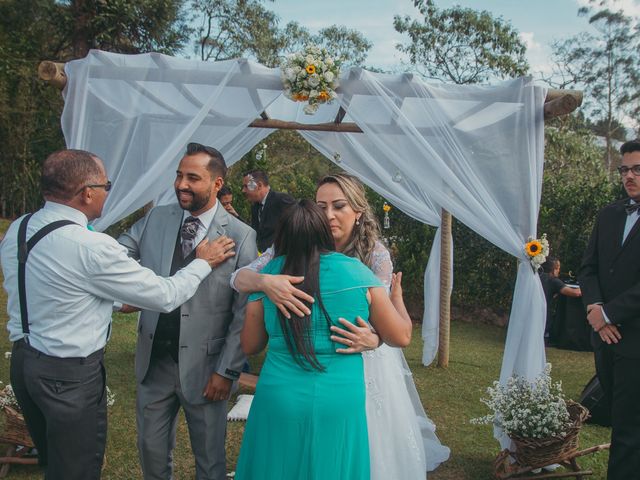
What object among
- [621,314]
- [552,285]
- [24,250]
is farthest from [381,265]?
[552,285]

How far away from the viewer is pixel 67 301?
2451 mm

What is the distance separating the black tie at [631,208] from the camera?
11.7ft

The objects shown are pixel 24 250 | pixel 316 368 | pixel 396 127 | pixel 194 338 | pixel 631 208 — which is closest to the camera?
pixel 316 368

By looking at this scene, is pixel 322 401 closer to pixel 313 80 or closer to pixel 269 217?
pixel 313 80

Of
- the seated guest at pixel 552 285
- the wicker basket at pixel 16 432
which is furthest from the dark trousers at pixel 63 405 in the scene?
the seated guest at pixel 552 285

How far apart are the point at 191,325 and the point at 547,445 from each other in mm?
2327

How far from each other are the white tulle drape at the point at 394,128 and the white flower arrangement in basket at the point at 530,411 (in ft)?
0.93

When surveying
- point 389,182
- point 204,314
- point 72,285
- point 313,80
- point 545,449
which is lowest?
point 545,449

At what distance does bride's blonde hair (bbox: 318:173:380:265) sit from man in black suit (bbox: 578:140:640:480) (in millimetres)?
1388

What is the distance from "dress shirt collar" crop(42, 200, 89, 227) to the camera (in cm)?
254

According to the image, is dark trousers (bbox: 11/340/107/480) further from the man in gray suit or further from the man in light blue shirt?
the man in gray suit

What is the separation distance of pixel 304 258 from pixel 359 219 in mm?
780

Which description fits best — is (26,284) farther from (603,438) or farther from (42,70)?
(603,438)

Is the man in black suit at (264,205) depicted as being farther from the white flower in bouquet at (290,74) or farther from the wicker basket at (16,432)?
the wicker basket at (16,432)
